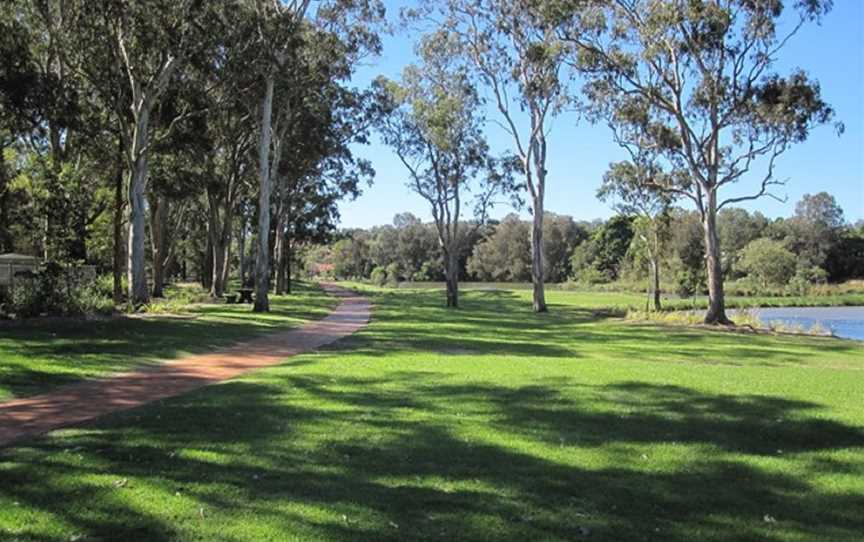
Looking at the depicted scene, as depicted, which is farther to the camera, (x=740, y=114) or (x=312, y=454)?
(x=740, y=114)

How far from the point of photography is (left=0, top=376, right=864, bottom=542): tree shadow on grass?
4789 mm

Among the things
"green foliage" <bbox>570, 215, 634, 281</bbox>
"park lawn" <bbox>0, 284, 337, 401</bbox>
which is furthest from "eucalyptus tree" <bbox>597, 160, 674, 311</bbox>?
"green foliage" <bbox>570, 215, 634, 281</bbox>

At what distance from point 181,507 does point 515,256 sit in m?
95.5

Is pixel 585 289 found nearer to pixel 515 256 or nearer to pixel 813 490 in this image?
pixel 515 256

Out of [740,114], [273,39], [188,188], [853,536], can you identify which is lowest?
[853,536]

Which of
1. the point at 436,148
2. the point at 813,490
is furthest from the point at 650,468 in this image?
the point at 436,148

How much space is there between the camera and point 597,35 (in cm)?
2691

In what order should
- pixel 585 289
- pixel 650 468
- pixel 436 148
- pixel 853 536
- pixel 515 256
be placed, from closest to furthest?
pixel 853 536, pixel 650 468, pixel 436 148, pixel 585 289, pixel 515 256

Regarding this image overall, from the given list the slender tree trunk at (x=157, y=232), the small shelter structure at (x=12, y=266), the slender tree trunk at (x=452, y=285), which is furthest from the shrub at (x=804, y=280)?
the small shelter structure at (x=12, y=266)

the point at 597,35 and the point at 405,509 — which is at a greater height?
the point at 597,35

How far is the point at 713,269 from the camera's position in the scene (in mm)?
26125

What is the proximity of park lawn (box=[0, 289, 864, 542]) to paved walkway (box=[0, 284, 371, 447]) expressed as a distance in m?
0.55

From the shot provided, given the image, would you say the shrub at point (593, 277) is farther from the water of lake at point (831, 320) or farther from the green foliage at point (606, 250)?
the water of lake at point (831, 320)

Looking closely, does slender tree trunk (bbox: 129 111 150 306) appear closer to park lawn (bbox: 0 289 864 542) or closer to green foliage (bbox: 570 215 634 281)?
park lawn (bbox: 0 289 864 542)
